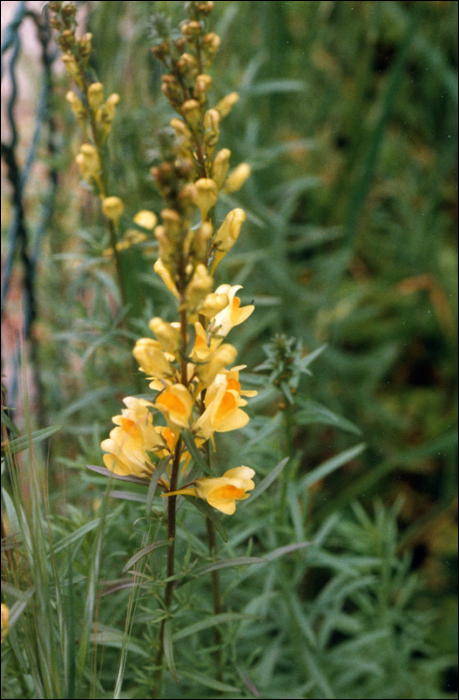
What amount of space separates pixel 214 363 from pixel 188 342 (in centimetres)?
3

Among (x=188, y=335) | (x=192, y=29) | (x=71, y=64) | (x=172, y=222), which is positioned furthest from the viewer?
(x=71, y=64)

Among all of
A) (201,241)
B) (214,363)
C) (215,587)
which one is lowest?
(215,587)

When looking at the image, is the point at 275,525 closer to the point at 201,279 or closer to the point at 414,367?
the point at 201,279

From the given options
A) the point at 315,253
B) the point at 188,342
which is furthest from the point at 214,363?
the point at 315,253

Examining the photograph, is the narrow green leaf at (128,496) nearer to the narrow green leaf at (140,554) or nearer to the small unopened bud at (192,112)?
the narrow green leaf at (140,554)

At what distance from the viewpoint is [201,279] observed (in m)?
0.58

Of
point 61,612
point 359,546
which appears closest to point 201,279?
point 61,612

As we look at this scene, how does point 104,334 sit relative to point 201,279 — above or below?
below

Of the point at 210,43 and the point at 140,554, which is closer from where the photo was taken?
the point at 140,554

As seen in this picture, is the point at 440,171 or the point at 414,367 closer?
the point at 440,171

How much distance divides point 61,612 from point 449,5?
217cm

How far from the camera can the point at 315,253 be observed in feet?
7.64

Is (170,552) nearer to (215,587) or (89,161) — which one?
(215,587)

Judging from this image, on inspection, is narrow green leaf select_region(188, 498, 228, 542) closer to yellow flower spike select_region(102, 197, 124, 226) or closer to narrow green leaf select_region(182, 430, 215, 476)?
narrow green leaf select_region(182, 430, 215, 476)
